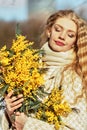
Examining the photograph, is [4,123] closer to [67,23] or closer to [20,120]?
[20,120]

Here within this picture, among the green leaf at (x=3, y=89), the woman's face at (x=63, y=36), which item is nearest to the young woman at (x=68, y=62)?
the woman's face at (x=63, y=36)

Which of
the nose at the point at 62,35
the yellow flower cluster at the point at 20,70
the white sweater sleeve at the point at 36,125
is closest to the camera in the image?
the yellow flower cluster at the point at 20,70

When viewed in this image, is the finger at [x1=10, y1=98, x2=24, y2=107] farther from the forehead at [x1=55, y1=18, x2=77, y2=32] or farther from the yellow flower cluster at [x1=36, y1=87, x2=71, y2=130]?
the forehead at [x1=55, y1=18, x2=77, y2=32]

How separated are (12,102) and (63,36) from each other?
0.31 metres

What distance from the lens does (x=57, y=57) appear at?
1811mm

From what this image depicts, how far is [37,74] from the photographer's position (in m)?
1.60

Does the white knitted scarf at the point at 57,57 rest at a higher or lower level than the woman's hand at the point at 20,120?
higher

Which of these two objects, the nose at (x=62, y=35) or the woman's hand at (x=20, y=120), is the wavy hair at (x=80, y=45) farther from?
the woman's hand at (x=20, y=120)

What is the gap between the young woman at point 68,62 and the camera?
1.73m

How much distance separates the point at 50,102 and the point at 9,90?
0.45 ft

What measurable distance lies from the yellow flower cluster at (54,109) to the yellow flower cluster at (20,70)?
0.06 metres

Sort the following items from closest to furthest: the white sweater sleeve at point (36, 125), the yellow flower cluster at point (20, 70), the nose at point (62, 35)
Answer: the yellow flower cluster at point (20, 70) < the white sweater sleeve at point (36, 125) < the nose at point (62, 35)

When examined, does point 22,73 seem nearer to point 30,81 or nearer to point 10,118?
point 30,81

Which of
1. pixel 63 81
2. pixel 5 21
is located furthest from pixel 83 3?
pixel 63 81
